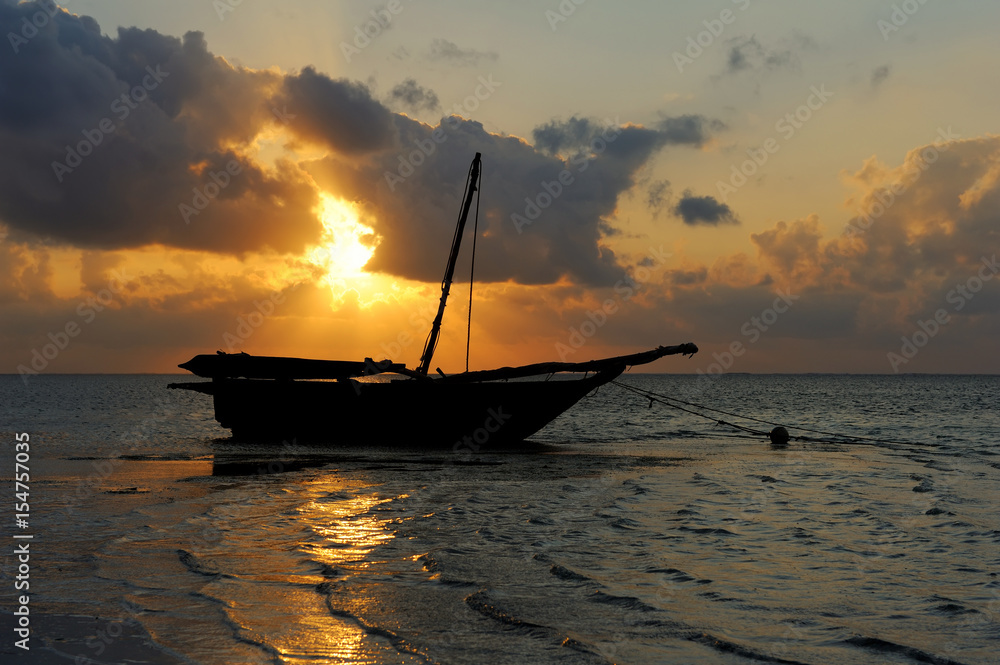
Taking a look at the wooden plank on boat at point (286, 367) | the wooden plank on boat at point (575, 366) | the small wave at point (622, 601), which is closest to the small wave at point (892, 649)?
the small wave at point (622, 601)

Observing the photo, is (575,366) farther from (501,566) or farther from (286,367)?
(501,566)

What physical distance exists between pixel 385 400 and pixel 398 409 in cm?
56

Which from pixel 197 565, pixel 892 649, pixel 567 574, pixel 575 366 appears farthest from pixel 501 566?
pixel 575 366

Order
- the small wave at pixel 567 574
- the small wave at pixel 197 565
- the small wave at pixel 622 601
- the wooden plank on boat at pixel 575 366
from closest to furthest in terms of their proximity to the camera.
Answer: the small wave at pixel 622 601 < the small wave at pixel 197 565 < the small wave at pixel 567 574 < the wooden plank on boat at pixel 575 366

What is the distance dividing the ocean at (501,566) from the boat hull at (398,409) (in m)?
6.58

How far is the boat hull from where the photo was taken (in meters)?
26.8

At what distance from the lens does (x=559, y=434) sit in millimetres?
38156

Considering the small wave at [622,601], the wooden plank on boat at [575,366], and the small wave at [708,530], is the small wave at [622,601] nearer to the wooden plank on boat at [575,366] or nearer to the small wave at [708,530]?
the small wave at [708,530]

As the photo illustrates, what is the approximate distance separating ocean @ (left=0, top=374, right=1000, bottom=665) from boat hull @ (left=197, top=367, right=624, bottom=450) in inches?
259

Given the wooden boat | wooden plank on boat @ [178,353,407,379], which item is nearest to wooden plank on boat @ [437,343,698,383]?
the wooden boat

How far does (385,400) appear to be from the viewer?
27.3 meters

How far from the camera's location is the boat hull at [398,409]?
2684 centimetres

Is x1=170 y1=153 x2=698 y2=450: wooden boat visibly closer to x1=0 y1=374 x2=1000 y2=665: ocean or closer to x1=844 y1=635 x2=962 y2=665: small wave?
x1=0 y1=374 x2=1000 y2=665: ocean

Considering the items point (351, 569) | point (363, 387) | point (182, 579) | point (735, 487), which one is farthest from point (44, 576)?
point (363, 387)
